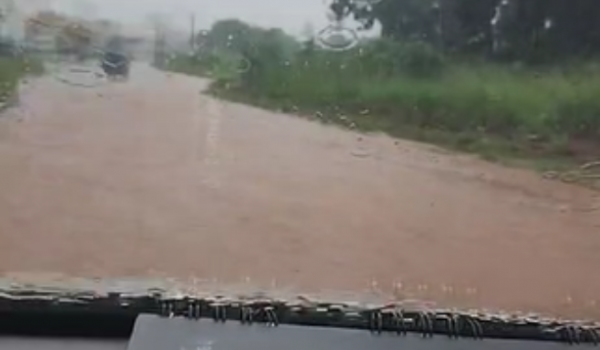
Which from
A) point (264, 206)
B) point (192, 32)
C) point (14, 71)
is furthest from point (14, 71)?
point (264, 206)

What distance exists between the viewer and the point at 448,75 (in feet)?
3.72

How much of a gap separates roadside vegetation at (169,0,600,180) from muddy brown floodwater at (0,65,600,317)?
3cm

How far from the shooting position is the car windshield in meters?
1.13

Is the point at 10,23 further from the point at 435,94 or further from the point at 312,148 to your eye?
the point at 435,94

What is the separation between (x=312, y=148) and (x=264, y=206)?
10cm

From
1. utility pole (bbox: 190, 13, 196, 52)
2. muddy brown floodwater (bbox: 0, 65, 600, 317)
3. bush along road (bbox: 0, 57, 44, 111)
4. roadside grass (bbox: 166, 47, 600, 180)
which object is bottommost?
muddy brown floodwater (bbox: 0, 65, 600, 317)

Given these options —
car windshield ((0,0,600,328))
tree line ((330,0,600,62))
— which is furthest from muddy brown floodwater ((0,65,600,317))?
tree line ((330,0,600,62))

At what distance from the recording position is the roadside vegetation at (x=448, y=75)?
1124 mm

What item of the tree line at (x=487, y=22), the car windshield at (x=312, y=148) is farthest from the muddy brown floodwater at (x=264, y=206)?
the tree line at (x=487, y=22)

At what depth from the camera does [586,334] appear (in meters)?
1.10

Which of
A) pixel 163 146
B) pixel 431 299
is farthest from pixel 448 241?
pixel 163 146

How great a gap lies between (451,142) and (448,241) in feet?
0.42

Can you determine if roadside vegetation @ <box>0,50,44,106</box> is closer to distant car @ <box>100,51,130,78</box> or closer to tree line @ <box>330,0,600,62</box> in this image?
distant car @ <box>100,51,130,78</box>

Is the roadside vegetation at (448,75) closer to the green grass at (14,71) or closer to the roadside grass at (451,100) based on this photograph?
the roadside grass at (451,100)
